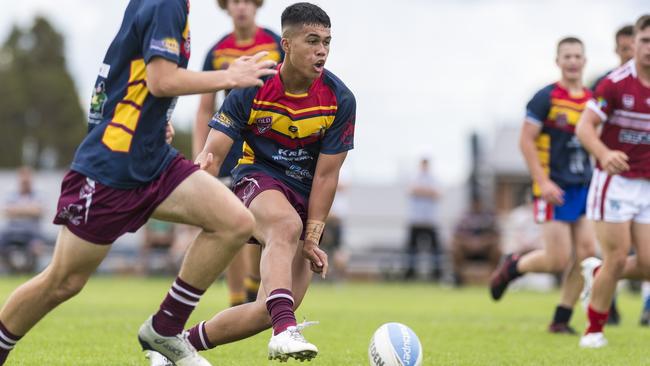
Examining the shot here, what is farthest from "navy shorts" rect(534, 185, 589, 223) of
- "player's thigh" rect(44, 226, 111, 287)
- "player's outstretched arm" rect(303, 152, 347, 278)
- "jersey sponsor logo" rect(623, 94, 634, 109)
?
"player's thigh" rect(44, 226, 111, 287)

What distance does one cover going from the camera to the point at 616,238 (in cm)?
848

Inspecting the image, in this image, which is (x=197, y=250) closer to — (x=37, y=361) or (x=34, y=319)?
(x=34, y=319)

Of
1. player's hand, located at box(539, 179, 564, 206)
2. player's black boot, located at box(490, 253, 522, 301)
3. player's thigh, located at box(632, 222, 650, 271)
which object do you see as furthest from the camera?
player's black boot, located at box(490, 253, 522, 301)

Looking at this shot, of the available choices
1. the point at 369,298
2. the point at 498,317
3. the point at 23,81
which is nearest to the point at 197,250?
the point at 498,317

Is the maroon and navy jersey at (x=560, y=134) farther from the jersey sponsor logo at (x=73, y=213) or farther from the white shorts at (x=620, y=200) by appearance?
the jersey sponsor logo at (x=73, y=213)

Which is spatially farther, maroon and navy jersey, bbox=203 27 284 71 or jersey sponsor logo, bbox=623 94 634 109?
maroon and navy jersey, bbox=203 27 284 71

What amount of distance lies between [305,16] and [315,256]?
1.45 m

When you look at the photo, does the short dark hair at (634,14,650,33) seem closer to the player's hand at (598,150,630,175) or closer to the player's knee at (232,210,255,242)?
the player's hand at (598,150,630,175)

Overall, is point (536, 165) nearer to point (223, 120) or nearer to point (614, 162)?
point (614, 162)

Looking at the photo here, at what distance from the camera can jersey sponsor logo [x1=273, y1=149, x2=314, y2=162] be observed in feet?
22.3

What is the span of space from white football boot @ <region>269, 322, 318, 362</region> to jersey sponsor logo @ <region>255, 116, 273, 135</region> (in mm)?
1402

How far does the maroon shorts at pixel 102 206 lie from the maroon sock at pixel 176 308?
1.46ft

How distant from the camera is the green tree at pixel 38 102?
231ft

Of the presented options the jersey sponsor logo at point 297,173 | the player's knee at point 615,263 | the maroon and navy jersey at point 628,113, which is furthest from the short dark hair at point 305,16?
the player's knee at point 615,263
